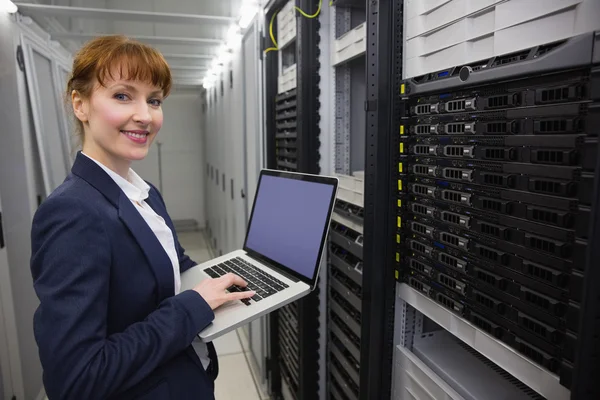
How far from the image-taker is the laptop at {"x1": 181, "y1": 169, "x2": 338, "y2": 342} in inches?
38.0

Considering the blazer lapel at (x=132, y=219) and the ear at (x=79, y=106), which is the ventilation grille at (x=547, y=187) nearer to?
the blazer lapel at (x=132, y=219)

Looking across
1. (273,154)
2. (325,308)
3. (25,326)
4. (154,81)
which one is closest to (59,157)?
(25,326)

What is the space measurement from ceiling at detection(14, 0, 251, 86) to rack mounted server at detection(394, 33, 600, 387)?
1.74m

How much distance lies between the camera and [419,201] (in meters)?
1.07

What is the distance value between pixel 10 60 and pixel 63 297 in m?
2.06

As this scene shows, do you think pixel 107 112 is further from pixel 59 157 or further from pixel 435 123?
pixel 59 157

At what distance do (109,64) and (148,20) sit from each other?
2.18m

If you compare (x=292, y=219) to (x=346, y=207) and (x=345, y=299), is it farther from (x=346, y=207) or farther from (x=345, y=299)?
(x=345, y=299)

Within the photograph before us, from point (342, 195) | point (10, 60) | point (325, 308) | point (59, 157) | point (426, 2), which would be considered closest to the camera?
point (426, 2)

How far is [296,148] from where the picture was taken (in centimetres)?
183

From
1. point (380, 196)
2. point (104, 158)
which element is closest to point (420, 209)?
point (380, 196)

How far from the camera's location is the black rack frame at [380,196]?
1.07 m

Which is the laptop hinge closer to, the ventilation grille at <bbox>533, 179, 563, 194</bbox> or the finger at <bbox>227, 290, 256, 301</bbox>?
the finger at <bbox>227, 290, 256, 301</bbox>

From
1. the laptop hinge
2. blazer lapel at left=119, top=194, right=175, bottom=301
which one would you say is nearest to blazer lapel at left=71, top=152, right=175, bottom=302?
blazer lapel at left=119, top=194, right=175, bottom=301
